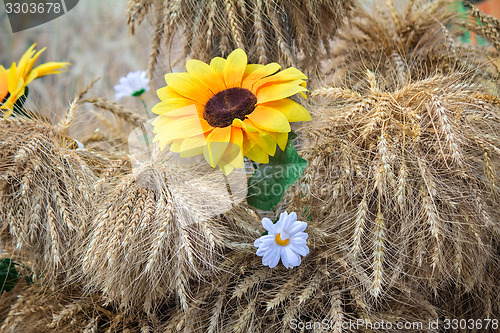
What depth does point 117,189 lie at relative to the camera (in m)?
0.49

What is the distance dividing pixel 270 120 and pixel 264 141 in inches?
1.0

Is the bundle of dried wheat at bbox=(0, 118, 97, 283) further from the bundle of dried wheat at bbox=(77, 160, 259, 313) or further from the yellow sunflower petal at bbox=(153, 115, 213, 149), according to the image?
the yellow sunflower petal at bbox=(153, 115, 213, 149)

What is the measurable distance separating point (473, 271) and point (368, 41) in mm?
461

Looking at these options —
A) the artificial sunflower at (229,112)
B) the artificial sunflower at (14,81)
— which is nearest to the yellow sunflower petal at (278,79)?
the artificial sunflower at (229,112)

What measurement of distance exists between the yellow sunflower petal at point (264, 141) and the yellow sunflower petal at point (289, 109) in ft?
0.12

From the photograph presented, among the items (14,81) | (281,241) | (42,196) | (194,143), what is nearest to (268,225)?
(281,241)

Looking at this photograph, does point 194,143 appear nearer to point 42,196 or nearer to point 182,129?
point 182,129

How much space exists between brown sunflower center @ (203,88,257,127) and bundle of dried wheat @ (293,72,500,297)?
0.12 meters

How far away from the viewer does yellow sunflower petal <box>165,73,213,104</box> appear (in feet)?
1.64

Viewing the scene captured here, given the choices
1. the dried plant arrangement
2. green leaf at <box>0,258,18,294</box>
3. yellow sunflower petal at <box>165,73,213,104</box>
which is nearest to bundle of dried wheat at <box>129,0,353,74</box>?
the dried plant arrangement

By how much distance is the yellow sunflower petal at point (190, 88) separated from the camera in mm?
500

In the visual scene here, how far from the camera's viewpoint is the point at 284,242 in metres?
0.49

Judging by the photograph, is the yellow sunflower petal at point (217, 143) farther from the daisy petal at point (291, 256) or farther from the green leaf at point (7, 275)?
the green leaf at point (7, 275)

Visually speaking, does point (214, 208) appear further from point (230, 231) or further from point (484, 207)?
point (484, 207)
